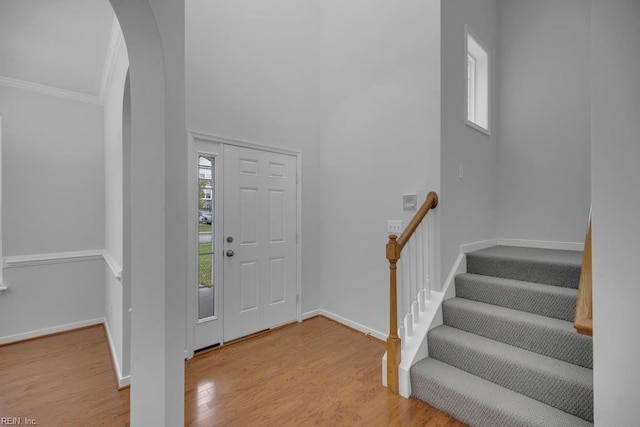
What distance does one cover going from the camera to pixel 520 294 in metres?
2.22

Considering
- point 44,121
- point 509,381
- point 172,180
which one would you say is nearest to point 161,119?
point 172,180

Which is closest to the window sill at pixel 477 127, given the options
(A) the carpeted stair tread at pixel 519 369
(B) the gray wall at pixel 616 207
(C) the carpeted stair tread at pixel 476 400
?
(B) the gray wall at pixel 616 207

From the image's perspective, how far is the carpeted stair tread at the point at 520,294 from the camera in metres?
2.01

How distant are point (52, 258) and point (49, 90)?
2.07 meters

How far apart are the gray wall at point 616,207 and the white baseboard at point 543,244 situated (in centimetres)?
230

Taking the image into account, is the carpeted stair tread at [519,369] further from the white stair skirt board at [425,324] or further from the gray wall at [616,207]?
the gray wall at [616,207]

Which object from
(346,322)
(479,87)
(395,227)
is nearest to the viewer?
(395,227)

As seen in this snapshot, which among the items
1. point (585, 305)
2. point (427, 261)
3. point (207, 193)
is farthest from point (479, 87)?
point (207, 193)

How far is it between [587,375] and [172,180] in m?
2.60

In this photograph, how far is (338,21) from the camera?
347 cm

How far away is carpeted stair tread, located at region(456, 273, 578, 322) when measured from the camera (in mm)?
2012

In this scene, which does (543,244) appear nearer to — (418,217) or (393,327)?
(418,217)

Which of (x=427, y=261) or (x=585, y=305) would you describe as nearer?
(x=585, y=305)

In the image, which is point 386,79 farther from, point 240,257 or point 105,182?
point 105,182
